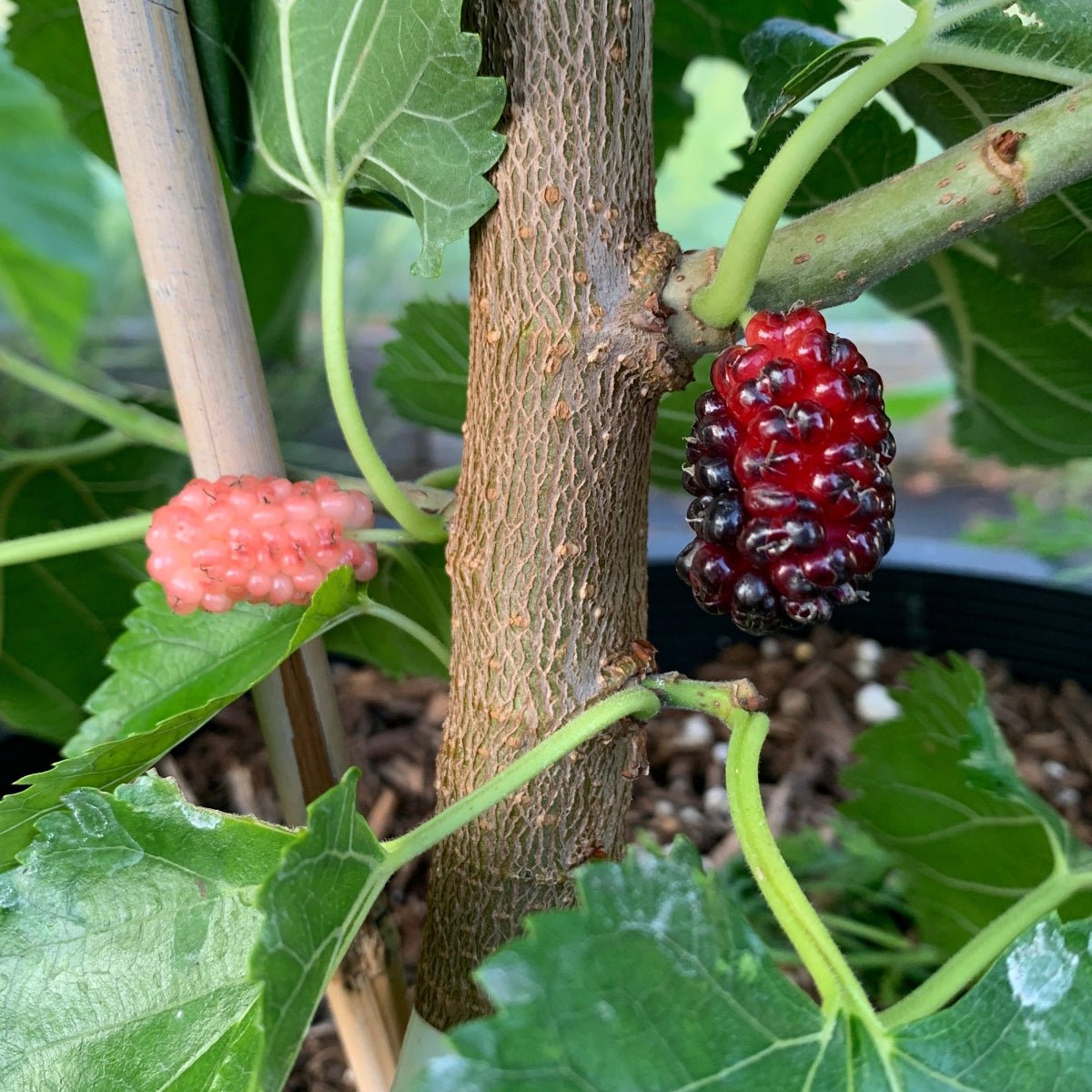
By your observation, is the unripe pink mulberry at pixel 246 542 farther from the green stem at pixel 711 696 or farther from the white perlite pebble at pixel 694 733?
the white perlite pebble at pixel 694 733

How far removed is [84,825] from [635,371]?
0.23 m

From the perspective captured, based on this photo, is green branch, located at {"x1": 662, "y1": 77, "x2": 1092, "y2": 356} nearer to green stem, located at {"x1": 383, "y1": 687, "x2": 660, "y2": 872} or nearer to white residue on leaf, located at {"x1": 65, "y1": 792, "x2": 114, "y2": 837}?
green stem, located at {"x1": 383, "y1": 687, "x2": 660, "y2": 872}

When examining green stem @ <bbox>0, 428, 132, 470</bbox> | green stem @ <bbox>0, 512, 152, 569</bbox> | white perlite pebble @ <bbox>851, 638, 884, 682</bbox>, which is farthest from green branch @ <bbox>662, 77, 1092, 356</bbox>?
white perlite pebble @ <bbox>851, 638, 884, 682</bbox>

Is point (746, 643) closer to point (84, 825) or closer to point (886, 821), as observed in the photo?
point (886, 821)

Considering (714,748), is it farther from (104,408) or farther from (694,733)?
(104,408)

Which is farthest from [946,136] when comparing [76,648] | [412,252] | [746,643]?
[412,252]

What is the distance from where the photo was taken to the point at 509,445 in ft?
1.17

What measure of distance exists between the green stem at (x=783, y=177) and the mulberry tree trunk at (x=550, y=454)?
0.03 metres

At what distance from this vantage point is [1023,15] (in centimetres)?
36

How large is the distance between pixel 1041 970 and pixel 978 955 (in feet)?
0.26

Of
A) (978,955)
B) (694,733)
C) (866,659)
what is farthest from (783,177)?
(866,659)

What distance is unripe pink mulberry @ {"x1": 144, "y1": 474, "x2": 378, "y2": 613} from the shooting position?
37cm

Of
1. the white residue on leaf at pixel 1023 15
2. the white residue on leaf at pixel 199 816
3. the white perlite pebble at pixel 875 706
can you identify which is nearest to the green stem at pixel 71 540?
the white residue on leaf at pixel 199 816

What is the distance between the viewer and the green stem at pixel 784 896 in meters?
0.28
